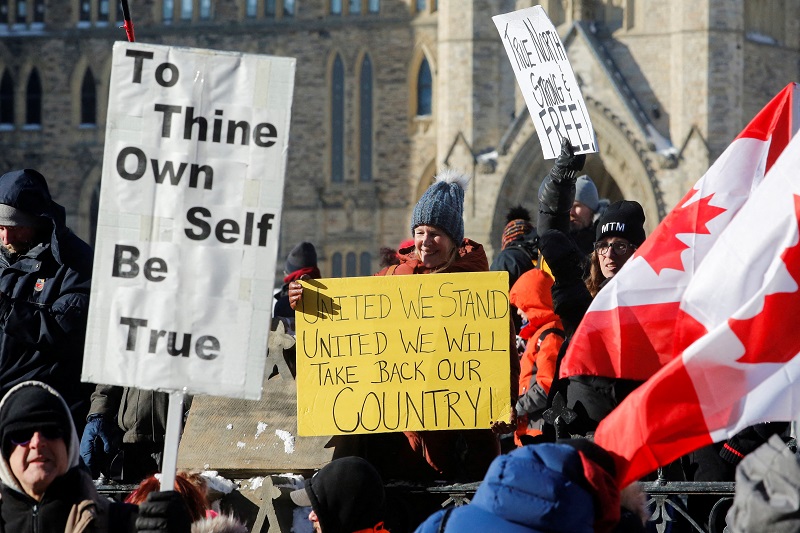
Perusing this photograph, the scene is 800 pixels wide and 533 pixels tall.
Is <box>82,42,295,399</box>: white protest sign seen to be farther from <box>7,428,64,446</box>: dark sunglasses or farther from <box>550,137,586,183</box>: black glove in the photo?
<box>550,137,586,183</box>: black glove

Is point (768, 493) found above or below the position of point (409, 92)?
below

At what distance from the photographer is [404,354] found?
5.85m

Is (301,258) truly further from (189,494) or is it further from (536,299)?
(189,494)

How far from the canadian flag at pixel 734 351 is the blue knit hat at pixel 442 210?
1382 millimetres

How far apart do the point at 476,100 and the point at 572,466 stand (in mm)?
28125

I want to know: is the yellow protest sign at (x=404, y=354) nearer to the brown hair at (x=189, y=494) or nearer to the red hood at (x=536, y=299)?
the brown hair at (x=189, y=494)

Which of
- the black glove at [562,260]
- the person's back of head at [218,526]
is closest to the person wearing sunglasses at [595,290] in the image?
the black glove at [562,260]

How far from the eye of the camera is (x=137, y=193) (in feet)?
15.3

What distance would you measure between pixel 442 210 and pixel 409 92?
29102 millimetres

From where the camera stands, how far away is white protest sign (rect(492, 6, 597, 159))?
26.2 feet

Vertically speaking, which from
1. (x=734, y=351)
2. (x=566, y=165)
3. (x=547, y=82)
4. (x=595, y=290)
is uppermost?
(x=547, y=82)

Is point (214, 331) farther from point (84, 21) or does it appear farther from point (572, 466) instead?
point (84, 21)

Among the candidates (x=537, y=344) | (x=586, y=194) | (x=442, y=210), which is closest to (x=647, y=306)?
(x=442, y=210)

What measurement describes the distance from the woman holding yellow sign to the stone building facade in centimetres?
2357
